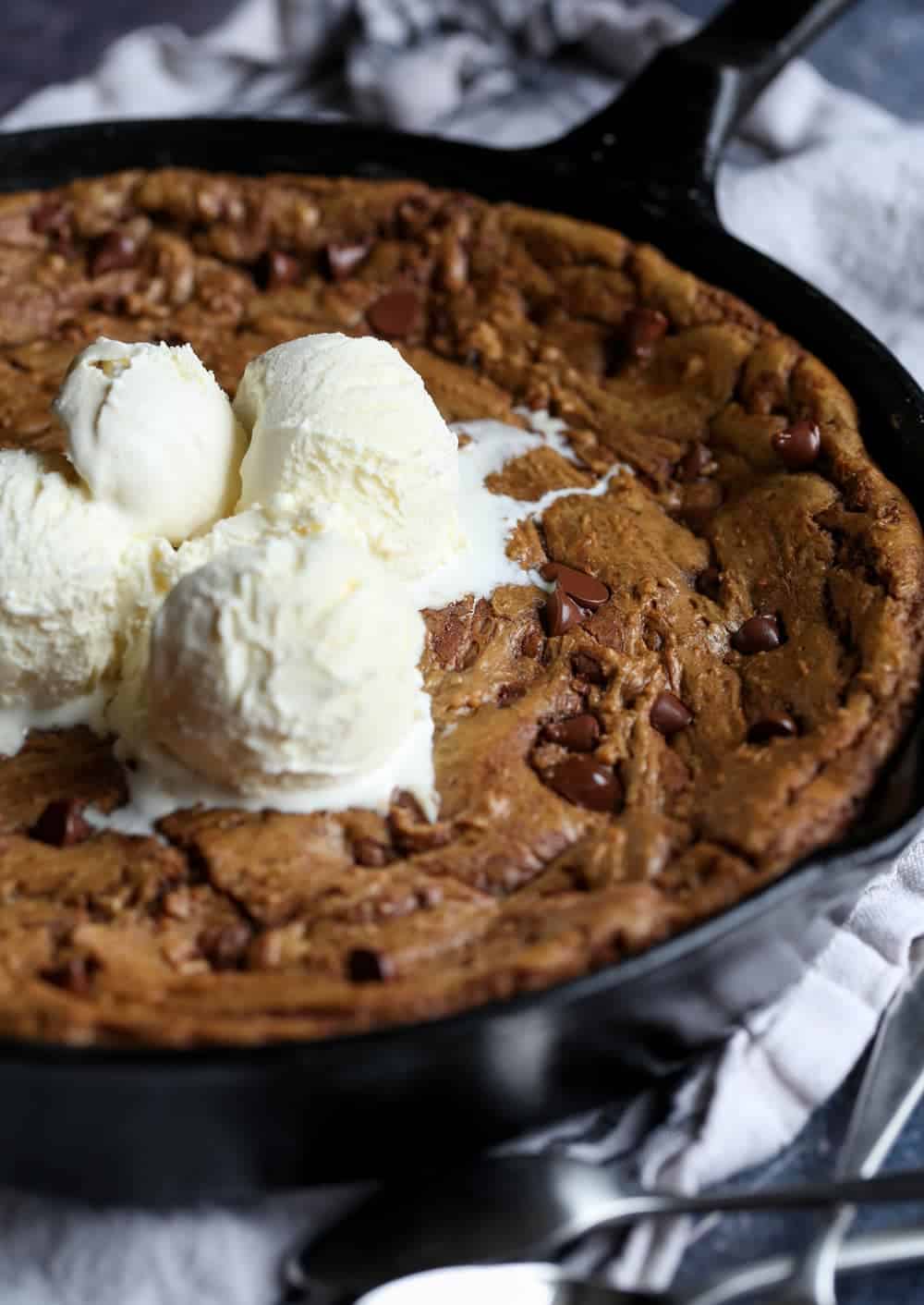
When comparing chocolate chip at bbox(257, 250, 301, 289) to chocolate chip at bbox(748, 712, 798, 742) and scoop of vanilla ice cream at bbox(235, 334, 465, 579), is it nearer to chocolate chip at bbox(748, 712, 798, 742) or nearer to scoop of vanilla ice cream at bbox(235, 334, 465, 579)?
scoop of vanilla ice cream at bbox(235, 334, 465, 579)

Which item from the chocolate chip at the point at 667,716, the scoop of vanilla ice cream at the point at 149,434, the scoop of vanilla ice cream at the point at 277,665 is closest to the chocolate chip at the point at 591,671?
the chocolate chip at the point at 667,716

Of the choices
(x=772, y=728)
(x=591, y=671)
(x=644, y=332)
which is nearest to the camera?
(x=772, y=728)

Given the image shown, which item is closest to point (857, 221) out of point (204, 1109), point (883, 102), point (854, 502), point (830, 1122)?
point (883, 102)

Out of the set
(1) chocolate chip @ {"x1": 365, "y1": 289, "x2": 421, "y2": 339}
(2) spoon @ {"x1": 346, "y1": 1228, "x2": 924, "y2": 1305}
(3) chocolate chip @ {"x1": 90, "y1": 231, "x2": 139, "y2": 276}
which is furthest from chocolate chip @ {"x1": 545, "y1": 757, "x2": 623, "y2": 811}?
(3) chocolate chip @ {"x1": 90, "y1": 231, "x2": 139, "y2": 276}

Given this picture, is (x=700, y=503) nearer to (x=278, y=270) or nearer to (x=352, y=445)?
(x=352, y=445)

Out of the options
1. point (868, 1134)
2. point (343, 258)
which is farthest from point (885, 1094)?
point (343, 258)

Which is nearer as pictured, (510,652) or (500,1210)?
A: (500,1210)

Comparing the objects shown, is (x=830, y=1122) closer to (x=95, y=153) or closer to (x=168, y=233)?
(x=168, y=233)
